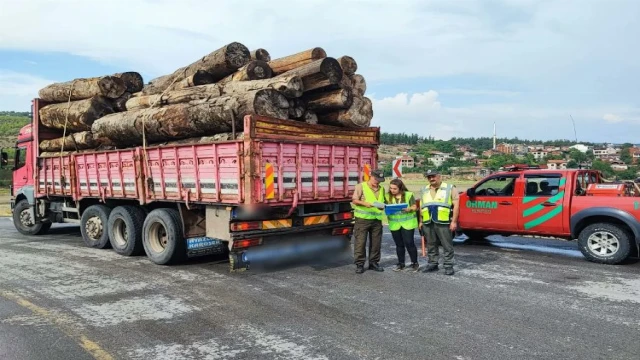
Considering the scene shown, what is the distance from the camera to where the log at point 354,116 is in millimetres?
7926

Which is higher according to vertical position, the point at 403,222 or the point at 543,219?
the point at 403,222

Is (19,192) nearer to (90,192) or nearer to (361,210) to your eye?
(90,192)

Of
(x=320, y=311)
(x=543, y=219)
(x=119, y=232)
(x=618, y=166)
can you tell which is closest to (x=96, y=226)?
(x=119, y=232)

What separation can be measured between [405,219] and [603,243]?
3.29 meters

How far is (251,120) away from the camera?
663 cm

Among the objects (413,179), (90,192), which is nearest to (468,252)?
(90,192)

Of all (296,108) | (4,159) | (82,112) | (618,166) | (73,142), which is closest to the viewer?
(296,108)

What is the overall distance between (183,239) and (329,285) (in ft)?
8.66

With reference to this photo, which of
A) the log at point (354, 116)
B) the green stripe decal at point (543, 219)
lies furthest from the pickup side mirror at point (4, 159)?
the green stripe decal at point (543, 219)

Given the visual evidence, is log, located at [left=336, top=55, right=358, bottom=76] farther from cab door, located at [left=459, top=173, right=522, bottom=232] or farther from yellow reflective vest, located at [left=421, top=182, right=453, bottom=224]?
cab door, located at [left=459, top=173, right=522, bottom=232]

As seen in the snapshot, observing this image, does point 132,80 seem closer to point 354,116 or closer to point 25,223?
point 25,223

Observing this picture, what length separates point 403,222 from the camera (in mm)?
7398

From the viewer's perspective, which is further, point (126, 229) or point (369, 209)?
point (126, 229)

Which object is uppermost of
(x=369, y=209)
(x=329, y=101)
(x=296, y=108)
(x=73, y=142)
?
(x=329, y=101)
